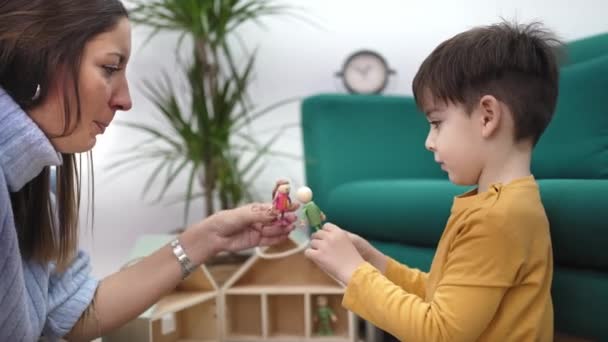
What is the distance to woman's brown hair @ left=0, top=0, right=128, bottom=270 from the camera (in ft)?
2.68

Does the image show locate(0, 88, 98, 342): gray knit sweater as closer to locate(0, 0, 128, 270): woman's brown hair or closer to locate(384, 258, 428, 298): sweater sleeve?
locate(0, 0, 128, 270): woman's brown hair

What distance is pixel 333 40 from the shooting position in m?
2.45

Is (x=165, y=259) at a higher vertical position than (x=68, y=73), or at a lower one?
lower

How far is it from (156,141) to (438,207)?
1.53 meters

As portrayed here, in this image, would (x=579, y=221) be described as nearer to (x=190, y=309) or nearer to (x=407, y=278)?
(x=407, y=278)

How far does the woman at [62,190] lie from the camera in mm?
818

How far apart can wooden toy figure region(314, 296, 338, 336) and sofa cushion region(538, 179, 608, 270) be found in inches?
29.7

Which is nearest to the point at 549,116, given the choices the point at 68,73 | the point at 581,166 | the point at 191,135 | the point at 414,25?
the point at 581,166

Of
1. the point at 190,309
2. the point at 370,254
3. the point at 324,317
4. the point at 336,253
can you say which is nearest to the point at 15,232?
the point at 336,253

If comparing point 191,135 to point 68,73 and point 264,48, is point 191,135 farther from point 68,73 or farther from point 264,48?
point 68,73

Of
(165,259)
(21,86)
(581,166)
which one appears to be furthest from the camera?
(581,166)

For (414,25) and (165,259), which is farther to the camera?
(414,25)

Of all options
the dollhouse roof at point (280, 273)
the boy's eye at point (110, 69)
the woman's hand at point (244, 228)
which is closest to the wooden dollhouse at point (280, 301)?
the dollhouse roof at point (280, 273)

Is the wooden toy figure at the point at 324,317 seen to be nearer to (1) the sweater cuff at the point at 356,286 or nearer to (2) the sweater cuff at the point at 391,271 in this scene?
(2) the sweater cuff at the point at 391,271
